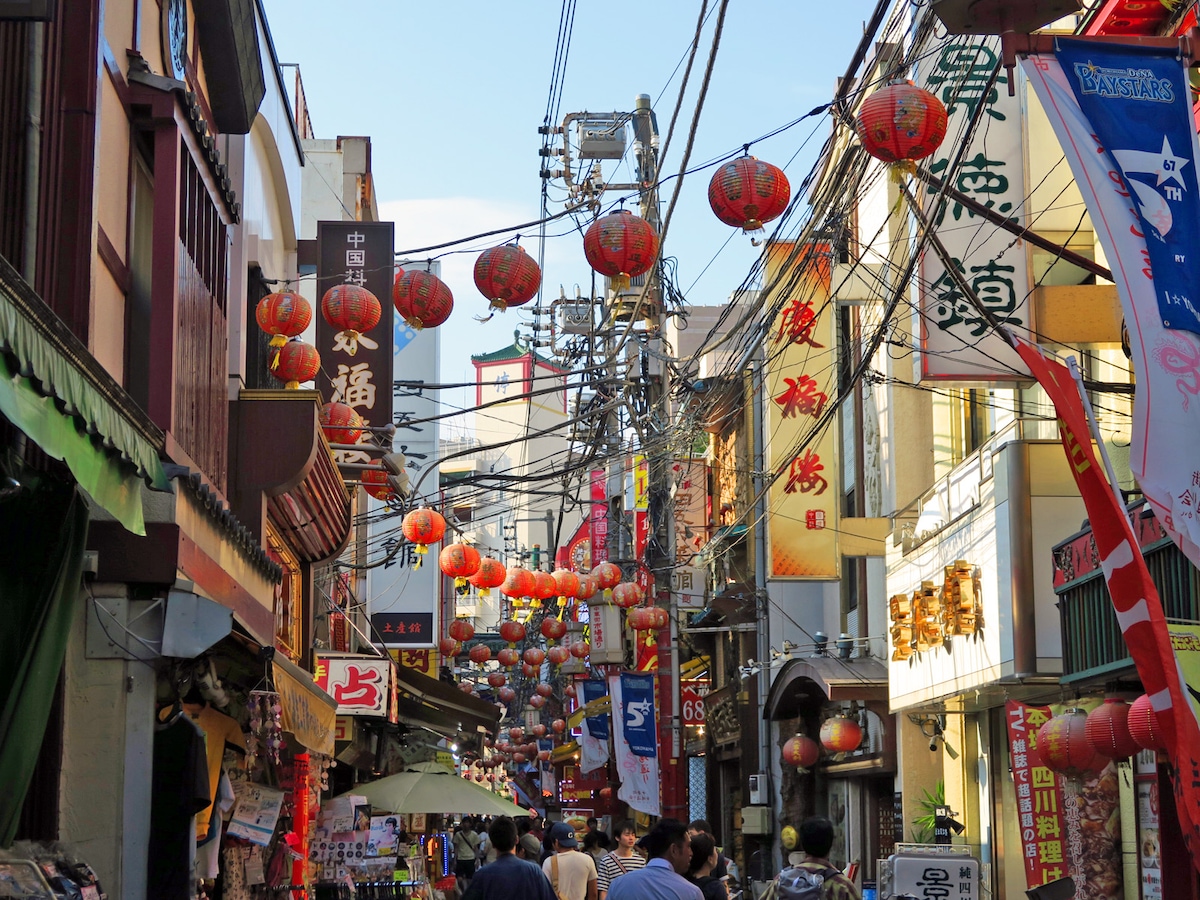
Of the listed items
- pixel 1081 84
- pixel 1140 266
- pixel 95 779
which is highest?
pixel 1081 84

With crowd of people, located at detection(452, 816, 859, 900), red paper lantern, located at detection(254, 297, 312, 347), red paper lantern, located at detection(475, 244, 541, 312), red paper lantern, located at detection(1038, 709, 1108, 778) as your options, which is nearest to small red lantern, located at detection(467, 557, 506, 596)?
crowd of people, located at detection(452, 816, 859, 900)

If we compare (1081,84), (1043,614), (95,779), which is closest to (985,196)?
(1043,614)

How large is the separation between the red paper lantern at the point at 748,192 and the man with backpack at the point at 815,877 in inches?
215

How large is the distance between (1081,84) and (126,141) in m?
6.61

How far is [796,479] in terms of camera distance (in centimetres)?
2345

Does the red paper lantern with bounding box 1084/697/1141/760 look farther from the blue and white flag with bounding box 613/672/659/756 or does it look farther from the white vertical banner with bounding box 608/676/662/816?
the blue and white flag with bounding box 613/672/659/756

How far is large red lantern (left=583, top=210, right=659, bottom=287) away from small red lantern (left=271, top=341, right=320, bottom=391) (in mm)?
3519

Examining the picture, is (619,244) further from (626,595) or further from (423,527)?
(626,595)

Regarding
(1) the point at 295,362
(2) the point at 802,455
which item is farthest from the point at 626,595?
(1) the point at 295,362

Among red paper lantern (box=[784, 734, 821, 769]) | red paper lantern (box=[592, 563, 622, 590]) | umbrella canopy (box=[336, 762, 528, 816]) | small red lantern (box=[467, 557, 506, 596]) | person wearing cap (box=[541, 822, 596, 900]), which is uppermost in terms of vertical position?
red paper lantern (box=[592, 563, 622, 590])

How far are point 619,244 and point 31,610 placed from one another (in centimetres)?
754

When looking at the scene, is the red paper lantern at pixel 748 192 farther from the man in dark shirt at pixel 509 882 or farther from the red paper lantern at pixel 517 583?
the red paper lantern at pixel 517 583

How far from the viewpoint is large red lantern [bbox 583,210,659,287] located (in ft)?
44.3

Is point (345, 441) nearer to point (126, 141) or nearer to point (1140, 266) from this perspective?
point (126, 141)
